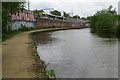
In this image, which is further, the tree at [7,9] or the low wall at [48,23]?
the low wall at [48,23]

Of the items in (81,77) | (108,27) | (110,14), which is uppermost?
(110,14)

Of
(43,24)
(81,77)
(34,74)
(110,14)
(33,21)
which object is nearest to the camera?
(34,74)

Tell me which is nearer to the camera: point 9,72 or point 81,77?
point 9,72

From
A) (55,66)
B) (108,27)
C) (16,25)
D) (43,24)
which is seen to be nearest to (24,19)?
(16,25)

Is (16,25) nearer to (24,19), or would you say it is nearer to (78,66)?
(24,19)

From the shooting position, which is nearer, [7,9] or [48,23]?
[7,9]

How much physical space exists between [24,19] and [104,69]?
44435 millimetres

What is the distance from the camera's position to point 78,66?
33.6ft

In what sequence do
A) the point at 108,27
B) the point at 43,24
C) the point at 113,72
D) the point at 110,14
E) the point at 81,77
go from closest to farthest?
the point at 81,77 → the point at 113,72 → the point at 108,27 → the point at 110,14 → the point at 43,24

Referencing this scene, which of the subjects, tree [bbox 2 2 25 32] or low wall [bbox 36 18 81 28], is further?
low wall [bbox 36 18 81 28]

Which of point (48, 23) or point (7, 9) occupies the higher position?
point (48, 23)

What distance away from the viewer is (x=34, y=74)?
7.09m

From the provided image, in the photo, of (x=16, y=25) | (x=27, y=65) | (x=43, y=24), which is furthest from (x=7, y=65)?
(x=43, y=24)

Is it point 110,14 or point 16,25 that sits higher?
point 110,14
